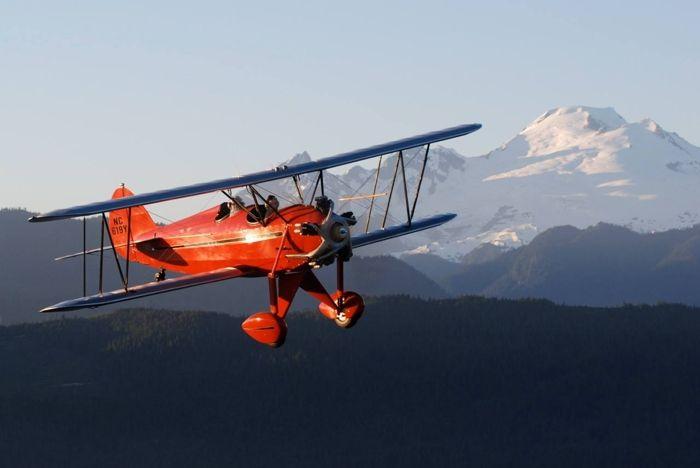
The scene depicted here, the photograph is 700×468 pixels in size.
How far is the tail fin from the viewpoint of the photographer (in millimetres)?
67312

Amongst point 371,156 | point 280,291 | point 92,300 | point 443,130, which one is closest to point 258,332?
point 280,291

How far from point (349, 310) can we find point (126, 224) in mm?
16889

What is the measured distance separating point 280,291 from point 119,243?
16.8 meters

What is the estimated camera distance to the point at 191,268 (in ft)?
198

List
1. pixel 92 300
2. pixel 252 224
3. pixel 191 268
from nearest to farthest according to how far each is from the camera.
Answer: pixel 92 300 → pixel 252 224 → pixel 191 268

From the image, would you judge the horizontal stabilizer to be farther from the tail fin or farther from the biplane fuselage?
the tail fin

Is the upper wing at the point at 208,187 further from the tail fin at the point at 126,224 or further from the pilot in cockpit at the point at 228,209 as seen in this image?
the tail fin at the point at 126,224

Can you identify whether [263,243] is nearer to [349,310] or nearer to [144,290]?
[349,310]

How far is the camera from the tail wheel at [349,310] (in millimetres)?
56500

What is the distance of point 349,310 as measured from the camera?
56719 mm

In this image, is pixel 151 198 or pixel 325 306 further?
pixel 325 306

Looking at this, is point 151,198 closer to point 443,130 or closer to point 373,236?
point 373,236

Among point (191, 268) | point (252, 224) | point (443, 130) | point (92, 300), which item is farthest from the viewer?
point (443, 130)


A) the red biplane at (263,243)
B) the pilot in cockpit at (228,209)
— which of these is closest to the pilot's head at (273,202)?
the red biplane at (263,243)
